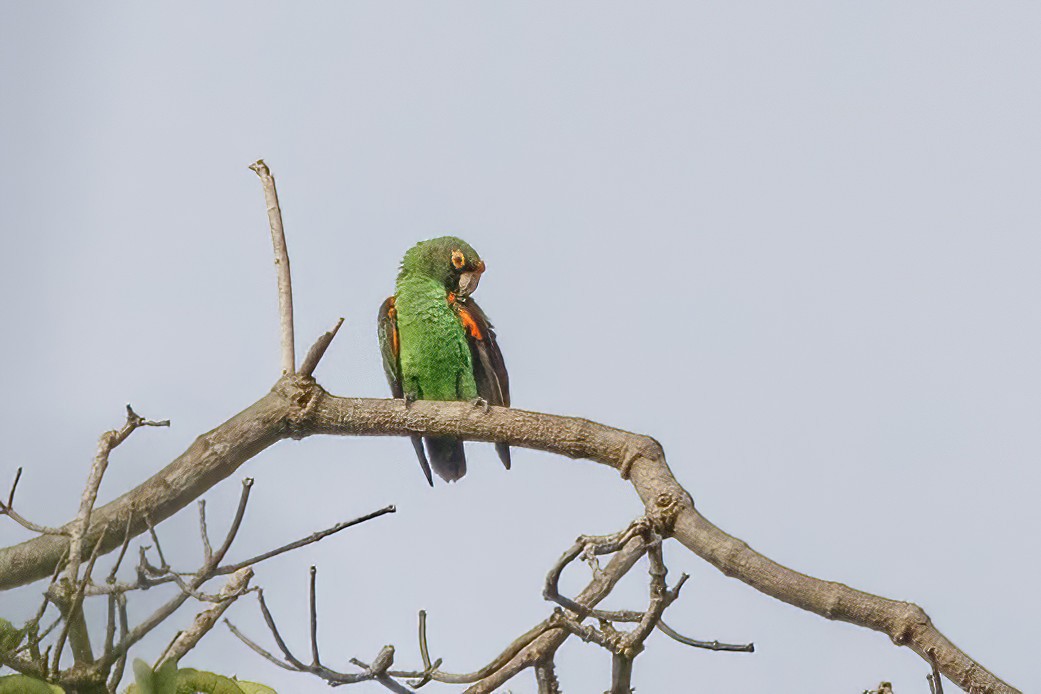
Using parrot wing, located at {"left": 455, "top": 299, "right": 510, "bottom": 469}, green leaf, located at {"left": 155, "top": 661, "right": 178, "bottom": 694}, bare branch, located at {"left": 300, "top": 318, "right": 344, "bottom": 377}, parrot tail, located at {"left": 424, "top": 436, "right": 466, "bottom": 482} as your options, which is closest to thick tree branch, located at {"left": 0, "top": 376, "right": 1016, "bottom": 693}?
bare branch, located at {"left": 300, "top": 318, "right": 344, "bottom": 377}

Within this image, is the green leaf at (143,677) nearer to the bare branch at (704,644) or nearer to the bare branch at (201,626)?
the bare branch at (201,626)

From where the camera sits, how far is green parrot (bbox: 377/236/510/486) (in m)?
6.81

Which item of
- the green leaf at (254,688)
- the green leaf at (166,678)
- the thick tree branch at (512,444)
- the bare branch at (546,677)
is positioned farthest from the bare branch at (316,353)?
the green leaf at (166,678)

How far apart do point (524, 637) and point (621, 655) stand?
1.82 ft

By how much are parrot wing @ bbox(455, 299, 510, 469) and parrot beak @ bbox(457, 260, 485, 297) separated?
201mm

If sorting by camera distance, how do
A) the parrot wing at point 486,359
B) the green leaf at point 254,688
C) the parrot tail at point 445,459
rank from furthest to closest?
the parrot tail at point 445,459 → the parrot wing at point 486,359 → the green leaf at point 254,688

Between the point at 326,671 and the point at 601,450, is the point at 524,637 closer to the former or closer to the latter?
the point at 326,671

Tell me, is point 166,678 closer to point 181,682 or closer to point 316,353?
point 181,682

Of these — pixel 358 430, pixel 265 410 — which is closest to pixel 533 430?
pixel 358 430

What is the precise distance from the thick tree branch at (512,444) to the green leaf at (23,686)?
1213mm

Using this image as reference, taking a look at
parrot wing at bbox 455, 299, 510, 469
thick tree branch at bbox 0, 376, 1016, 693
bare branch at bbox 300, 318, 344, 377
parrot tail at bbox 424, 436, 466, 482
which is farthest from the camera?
parrot tail at bbox 424, 436, 466, 482

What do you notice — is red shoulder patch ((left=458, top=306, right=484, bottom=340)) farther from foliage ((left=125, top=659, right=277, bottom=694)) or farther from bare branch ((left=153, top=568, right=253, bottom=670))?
foliage ((left=125, top=659, right=277, bottom=694))

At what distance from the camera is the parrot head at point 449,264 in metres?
7.20

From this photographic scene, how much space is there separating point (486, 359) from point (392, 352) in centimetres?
62
